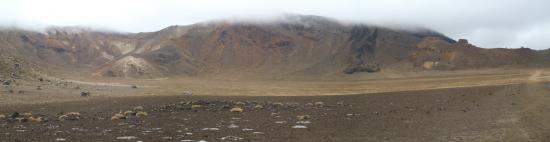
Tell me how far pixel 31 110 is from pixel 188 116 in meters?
18.0

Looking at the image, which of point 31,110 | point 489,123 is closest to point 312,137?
point 489,123

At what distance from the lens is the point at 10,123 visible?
1591 inches

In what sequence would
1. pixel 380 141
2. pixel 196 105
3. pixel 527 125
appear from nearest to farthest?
pixel 380 141, pixel 527 125, pixel 196 105

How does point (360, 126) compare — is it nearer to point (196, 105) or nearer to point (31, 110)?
point (196, 105)

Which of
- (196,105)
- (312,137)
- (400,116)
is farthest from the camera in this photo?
(196,105)

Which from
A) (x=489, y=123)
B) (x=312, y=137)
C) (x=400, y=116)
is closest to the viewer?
(x=312, y=137)

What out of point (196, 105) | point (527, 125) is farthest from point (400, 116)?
point (196, 105)

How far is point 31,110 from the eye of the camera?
181 ft

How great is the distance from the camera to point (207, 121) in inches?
1674

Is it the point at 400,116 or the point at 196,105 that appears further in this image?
the point at 196,105

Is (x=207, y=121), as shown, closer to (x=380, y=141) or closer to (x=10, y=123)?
(x=10, y=123)

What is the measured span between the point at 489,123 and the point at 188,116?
2358 cm

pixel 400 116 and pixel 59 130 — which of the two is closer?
pixel 59 130

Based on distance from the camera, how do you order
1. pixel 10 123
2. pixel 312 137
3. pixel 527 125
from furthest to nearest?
pixel 10 123 < pixel 527 125 < pixel 312 137
